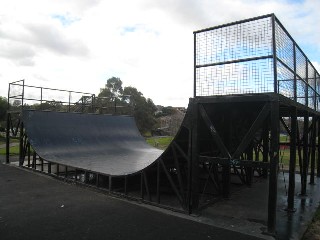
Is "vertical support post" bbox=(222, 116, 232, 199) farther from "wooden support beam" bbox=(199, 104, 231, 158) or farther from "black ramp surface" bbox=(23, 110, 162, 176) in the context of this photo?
"black ramp surface" bbox=(23, 110, 162, 176)

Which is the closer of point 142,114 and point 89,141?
point 89,141

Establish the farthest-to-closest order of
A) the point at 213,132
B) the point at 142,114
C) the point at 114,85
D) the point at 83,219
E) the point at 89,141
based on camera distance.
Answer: the point at 114,85 < the point at 142,114 < the point at 89,141 < the point at 213,132 < the point at 83,219

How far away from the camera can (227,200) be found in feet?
26.0

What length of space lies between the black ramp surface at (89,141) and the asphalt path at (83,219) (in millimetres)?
1253

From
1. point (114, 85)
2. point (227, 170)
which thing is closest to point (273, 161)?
point (227, 170)

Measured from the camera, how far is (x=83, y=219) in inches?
241

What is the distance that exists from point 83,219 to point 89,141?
25.1ft

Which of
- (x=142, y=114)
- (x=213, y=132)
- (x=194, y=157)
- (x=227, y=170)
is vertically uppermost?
(x=142, y=114)

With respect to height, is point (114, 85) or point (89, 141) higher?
point (114, 85)

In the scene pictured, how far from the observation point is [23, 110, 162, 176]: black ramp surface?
10375 mm

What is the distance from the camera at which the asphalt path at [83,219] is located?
5.33 m

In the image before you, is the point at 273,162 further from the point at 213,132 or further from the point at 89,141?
the point at 89,141

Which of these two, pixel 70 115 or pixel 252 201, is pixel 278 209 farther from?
pixel 70 115

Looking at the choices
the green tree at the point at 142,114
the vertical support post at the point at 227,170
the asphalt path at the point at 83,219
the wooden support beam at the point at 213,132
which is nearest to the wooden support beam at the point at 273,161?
the asphalt path at the point at 83,219
